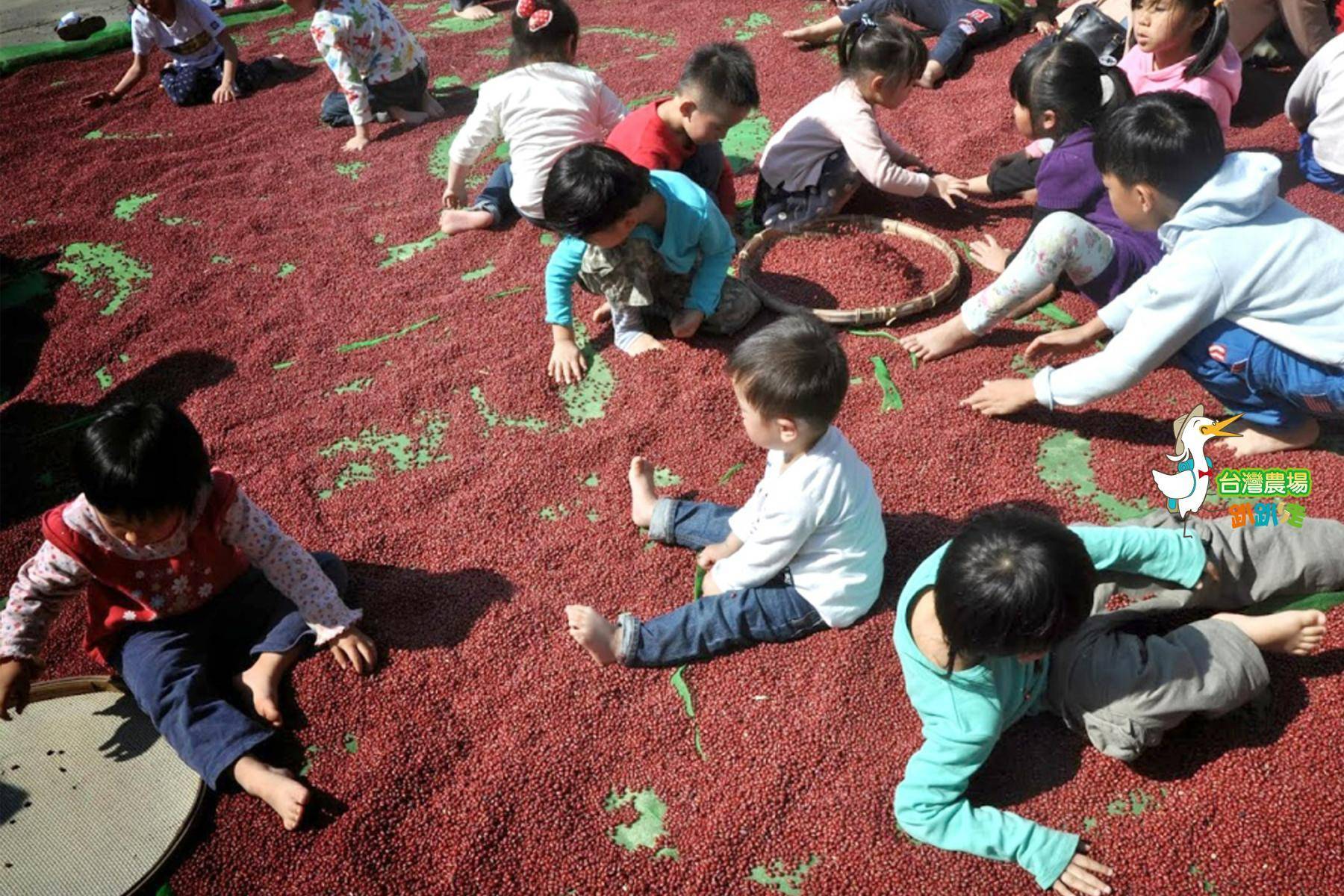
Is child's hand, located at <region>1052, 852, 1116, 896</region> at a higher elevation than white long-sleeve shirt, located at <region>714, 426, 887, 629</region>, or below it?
below

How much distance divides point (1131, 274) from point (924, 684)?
6.00ft

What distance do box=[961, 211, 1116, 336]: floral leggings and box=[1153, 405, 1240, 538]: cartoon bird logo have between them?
587 mm

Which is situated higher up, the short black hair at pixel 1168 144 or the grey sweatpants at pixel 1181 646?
the short black hair at pixel 1168 144

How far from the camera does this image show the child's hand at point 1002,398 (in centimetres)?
291

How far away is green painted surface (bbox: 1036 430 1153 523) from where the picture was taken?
273 cm

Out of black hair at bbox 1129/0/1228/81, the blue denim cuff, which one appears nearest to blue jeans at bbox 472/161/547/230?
the blue denim cuff

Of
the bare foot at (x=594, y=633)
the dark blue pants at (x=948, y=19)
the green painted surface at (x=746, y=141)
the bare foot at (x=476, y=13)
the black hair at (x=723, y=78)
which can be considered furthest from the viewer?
the bare foot at (x=476, y=13)

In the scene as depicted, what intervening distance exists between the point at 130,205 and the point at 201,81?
58.2 inches

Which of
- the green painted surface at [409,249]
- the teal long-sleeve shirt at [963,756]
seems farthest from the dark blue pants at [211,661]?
the green painted surface at [409,249]

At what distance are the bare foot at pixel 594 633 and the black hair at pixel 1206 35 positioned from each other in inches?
127

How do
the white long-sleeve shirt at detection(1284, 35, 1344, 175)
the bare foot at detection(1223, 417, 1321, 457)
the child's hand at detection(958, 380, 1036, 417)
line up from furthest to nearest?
the white long-sleeve shirt at detection(1284, 35, 1344, 175)
the child's hand at detection(958, 380, 1036, 417)
the bare foot at detection(1223, 417, 1321, 457)

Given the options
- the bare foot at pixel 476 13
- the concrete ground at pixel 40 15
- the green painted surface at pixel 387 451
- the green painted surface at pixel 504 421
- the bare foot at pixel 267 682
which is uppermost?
the concrete ground at pixel 40 15

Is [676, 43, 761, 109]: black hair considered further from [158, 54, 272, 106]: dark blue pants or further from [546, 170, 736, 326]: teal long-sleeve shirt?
[158, 54, 272, 106]: dark blue pants

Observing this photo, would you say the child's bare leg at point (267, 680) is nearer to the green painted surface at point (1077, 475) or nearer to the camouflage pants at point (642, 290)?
the camouflage pants at point (642, 290)
